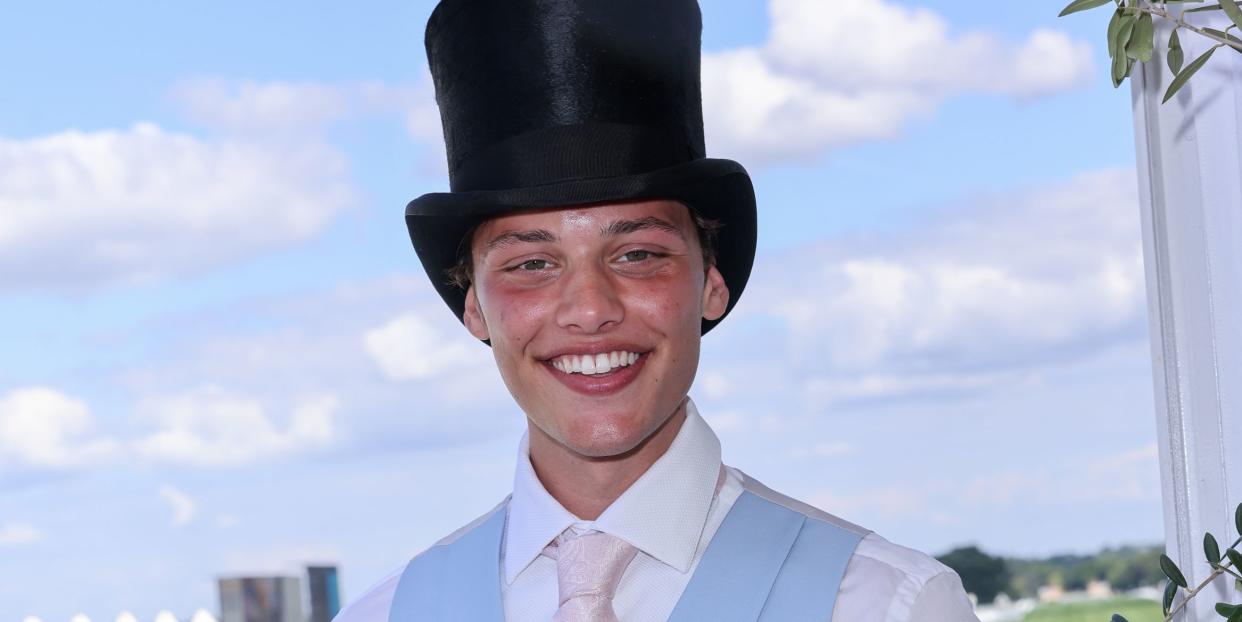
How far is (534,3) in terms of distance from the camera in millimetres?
1617

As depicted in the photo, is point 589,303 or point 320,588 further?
point 320,588

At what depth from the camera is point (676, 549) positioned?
63.1 inches

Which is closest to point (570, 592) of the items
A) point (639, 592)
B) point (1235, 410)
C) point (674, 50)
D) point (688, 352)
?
point (639, 592)

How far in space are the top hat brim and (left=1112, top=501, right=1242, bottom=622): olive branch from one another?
2.00 feet

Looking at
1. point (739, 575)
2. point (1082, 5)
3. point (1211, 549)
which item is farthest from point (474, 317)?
point (1211, 549)

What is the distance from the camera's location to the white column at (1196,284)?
5.44ft

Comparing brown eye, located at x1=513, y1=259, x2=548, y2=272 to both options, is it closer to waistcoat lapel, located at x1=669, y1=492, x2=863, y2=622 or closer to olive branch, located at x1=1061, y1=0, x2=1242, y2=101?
waistcoat lapel, located at x1=669, y1=492, x2=863, y2=622

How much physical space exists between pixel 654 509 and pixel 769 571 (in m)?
0.15

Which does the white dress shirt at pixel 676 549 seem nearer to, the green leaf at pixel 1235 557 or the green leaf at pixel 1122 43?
the green leaf at pixel 1235 557

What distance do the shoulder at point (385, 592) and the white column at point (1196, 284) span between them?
843 millimetres

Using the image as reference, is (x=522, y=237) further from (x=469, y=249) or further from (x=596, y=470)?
(x=596, y=470)

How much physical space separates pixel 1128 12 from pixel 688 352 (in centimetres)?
63

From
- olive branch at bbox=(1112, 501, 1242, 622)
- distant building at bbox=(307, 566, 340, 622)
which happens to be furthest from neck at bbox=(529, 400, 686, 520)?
distant building at bbox=(307, 566, 340, 622)

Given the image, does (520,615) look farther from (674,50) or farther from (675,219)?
(674,50)
